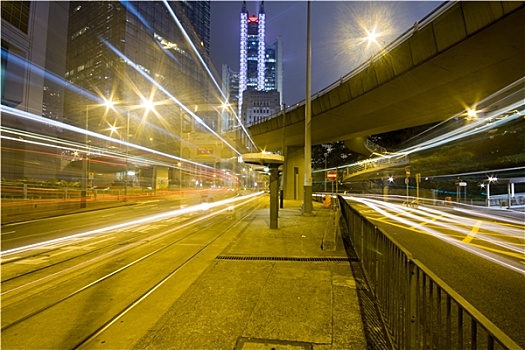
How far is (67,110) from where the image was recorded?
188 feet

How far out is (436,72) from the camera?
12992mm

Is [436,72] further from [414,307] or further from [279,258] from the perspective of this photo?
[414,307]

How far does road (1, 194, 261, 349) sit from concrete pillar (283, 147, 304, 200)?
20.8 metres

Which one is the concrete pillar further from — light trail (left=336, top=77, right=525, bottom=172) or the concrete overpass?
light trail (left=336, top=77, right=525, bottom=172)

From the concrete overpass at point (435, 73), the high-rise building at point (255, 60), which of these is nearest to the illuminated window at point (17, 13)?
the concrete overpass at point (435, 73)

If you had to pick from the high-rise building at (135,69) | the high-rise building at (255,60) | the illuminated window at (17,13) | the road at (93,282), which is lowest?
the road at (93,282)

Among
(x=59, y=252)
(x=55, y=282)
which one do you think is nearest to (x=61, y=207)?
(x=59, y=252)

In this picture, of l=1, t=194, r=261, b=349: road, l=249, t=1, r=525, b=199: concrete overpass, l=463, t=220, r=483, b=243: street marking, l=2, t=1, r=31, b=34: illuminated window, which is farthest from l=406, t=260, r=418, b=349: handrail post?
l=2, t=1, r=31, b=34: illuminated window

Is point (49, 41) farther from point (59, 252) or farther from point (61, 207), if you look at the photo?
point (59, 252)

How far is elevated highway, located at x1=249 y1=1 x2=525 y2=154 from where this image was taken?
32.4 feet

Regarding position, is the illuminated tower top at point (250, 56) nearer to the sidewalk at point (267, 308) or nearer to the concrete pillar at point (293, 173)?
the concrete pillar at point (293, 173)

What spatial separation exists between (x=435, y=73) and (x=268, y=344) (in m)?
14.1

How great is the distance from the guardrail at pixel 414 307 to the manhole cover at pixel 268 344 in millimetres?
1009

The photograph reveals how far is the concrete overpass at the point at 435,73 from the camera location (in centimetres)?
989
